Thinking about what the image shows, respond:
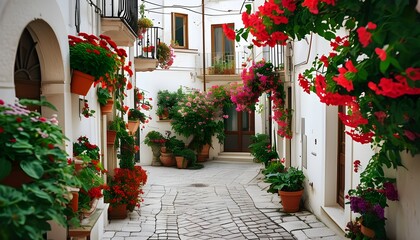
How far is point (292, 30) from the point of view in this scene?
3641 mm

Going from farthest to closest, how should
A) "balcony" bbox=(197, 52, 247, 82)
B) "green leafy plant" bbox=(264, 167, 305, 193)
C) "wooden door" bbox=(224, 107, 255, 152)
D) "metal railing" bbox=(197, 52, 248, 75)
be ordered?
"metal railing" bbox=(197, 52, 248, 75) → "balcony" bbox=(197, 52, 247, 82) → "wooden door" bbox=(224, 107, 255, 152) → "green leafy plant" bbox=(264, 167, 305, 193)

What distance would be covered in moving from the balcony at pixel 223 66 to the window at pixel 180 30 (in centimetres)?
108

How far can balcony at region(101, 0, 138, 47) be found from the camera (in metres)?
6.98

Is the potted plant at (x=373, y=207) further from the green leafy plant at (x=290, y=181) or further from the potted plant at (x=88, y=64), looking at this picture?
the green leafy plant at (x=290, y=181)

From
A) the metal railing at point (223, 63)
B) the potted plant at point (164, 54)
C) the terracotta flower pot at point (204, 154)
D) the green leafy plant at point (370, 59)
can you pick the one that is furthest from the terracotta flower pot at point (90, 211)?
the metal railing at point (223, 63)

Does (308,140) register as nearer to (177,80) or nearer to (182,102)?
(182,102)

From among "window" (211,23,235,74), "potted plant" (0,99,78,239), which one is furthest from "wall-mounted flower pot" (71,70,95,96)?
"window" (211,23,235,74)

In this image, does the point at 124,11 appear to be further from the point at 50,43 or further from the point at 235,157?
the point at 235,157

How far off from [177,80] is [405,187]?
1573 cm

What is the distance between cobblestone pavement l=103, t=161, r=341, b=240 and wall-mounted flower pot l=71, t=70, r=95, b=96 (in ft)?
10.7

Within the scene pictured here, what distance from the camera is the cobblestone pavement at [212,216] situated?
727 cm

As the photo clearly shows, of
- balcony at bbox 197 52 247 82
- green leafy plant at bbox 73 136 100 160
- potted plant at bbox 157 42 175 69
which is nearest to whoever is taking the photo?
green leafy plant at bbox 73 136 100 160

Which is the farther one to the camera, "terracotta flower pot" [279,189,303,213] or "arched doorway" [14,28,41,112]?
"terracotta flower pot" [279,189,303,213]

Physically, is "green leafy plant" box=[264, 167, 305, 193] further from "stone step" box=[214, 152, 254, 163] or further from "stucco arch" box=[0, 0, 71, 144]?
"stone step" box=[214, 152, 254, 163]
